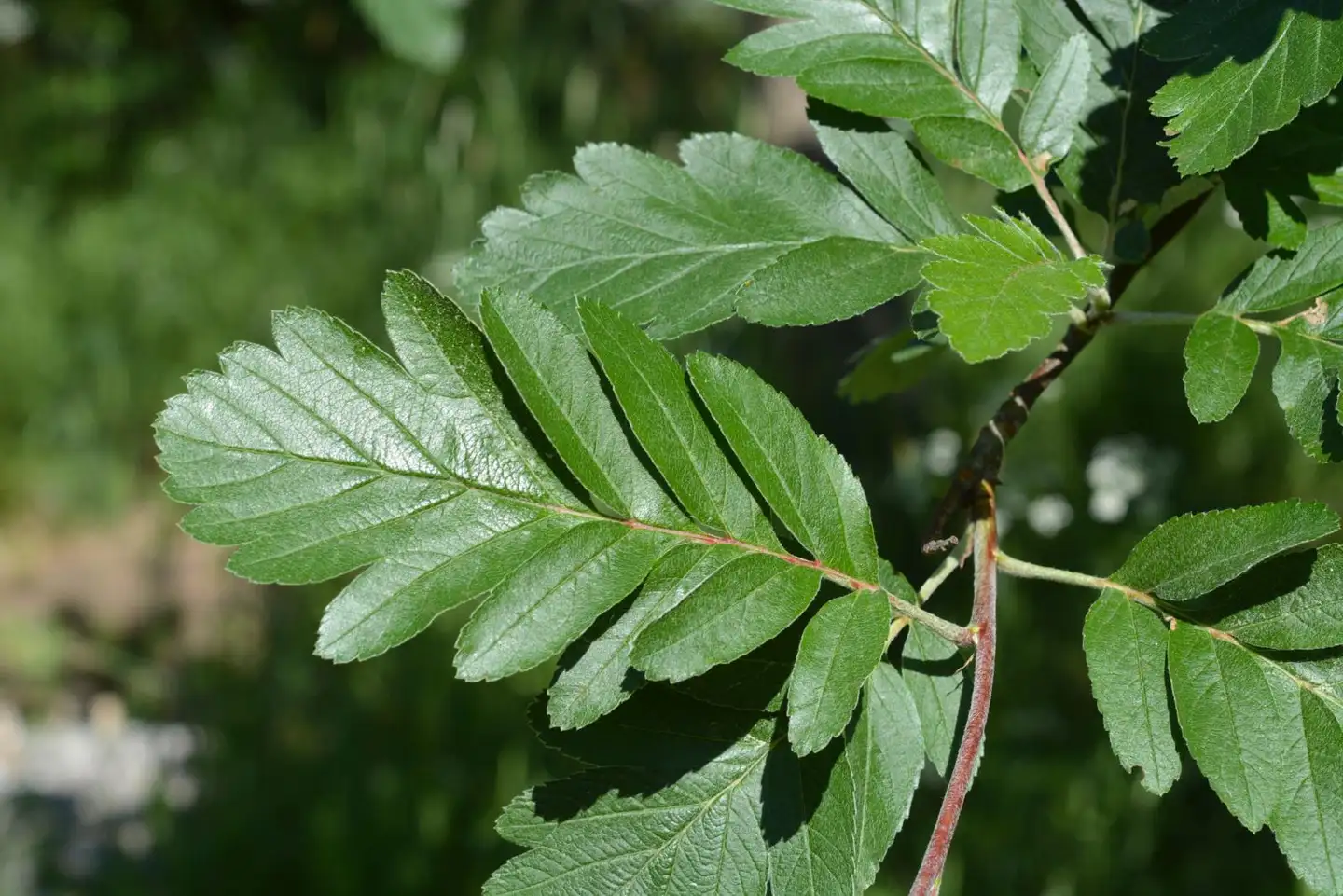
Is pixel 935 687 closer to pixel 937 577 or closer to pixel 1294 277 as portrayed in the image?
pixel 937 577

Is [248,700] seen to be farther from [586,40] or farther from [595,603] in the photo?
[586,40]

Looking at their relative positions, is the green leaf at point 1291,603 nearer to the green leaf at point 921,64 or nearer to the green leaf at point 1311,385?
the green leaf at point 1311,385

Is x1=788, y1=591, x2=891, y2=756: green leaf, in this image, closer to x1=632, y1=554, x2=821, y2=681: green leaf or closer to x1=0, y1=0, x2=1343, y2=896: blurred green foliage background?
x1=632, y1=554, x2=821, y2=681: green leaf

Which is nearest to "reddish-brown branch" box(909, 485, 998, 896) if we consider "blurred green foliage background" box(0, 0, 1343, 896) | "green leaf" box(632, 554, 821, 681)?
"green leaf" box(632, 554, 821, 681)

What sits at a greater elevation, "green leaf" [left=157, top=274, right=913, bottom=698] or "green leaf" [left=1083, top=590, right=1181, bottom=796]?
"green leaf" [left=157, top=274, right=913, bottom=698]

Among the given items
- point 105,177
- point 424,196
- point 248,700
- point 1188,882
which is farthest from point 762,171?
point 105,177

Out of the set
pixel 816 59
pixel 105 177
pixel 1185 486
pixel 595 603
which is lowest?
pixel 1185 486

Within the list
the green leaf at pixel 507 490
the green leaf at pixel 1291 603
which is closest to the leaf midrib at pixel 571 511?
the green leaf at pixel 507 490
